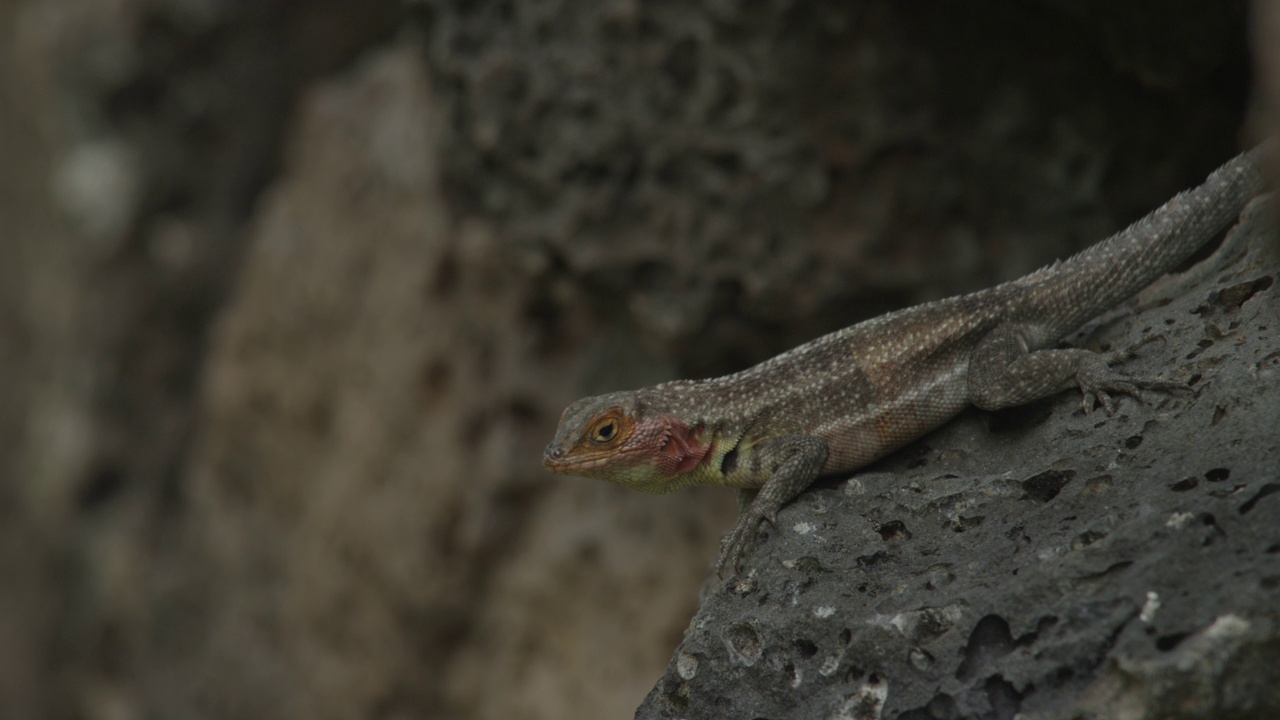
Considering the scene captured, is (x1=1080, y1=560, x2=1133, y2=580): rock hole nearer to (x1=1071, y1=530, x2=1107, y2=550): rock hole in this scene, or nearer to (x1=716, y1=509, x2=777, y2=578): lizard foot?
(x1=1071, y1=530, x2=1107, y2=550): rock hole

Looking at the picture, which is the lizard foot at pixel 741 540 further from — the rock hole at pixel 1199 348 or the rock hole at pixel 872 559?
the rock hole at pixel 1199 348

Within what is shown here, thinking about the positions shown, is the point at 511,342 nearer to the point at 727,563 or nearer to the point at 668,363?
the point at 668,363

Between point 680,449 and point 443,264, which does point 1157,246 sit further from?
point 443,264

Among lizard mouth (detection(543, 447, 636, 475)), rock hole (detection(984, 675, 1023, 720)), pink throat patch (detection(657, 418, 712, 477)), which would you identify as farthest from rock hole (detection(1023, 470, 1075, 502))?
lizard mouth (detection(543, 447, 636, 475))

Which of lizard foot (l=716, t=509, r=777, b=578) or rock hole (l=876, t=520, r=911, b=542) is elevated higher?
rock hole (l=876, t=520, r=911, b=542)

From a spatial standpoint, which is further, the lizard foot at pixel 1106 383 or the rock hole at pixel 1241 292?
the rock hole at pixel 1241 292

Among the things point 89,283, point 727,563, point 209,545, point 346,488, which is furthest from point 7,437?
point 727,563

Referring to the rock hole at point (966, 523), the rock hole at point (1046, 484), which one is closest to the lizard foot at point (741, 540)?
the rock hole at point (966, 523)
